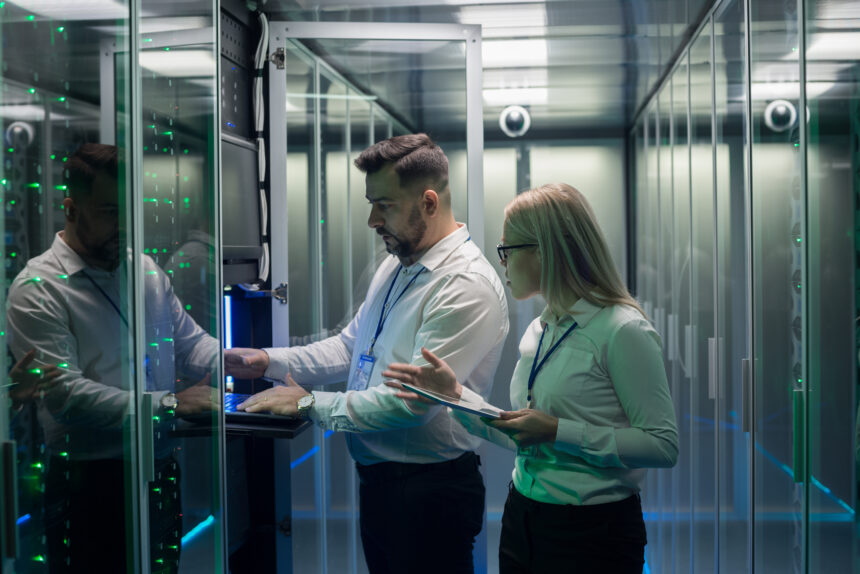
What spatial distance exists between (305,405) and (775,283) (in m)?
1.45

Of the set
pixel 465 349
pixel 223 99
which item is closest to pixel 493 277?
pixel 465 349

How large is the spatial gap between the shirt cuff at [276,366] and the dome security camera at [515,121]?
8.37 feet

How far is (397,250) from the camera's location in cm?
232

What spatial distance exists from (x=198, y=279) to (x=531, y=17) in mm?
2024

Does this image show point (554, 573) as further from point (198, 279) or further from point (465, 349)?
point (198, 279)

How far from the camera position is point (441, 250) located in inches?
89.3

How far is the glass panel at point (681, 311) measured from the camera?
11.2 ft

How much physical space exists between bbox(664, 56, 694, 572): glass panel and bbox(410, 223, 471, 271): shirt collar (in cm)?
148

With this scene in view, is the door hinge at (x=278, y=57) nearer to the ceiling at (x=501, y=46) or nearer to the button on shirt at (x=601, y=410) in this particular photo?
the ceiling at (x=501, y=46)

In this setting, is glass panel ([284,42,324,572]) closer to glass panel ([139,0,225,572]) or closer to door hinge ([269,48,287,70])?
door hinge ([269,48,287,70])

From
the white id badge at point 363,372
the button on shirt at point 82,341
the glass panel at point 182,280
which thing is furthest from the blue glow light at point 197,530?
the white id badge at point 363,372

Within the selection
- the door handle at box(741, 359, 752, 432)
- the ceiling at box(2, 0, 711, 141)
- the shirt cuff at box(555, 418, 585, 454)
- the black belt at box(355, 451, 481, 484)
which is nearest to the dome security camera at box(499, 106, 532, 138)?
the ceiling at box(2, 0, 711, 141)

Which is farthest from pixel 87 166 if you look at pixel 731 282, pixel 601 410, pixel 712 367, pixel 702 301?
pixel 702 301

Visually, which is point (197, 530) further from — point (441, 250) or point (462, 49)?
point (462, 49)
